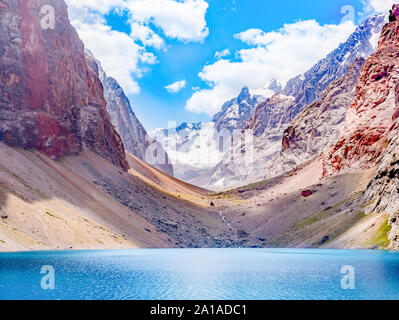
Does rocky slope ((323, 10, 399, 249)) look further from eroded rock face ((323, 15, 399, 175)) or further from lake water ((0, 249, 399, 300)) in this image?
lake water ((0, 249, 399, 300))

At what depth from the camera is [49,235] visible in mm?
69562

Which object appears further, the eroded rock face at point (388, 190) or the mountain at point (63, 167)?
the mountain at point (63, 167)

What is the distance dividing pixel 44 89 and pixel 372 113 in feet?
316

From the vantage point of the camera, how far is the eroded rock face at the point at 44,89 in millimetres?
104688

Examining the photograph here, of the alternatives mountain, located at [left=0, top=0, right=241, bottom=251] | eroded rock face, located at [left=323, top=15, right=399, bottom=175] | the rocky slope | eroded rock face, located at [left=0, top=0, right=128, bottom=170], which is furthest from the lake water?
eroded rock face, located at [left=323, top=15, right=399, bottom=175]

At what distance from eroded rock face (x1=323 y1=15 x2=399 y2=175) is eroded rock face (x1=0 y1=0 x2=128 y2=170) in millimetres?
73445

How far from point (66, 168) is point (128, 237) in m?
30.4

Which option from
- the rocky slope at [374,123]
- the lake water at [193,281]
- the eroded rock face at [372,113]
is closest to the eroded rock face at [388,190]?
the rocky slope at [374,123]

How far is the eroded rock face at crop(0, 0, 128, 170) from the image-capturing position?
4122 inches

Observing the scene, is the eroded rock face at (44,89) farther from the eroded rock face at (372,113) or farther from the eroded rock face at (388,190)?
the eroded rock face at (388,190)

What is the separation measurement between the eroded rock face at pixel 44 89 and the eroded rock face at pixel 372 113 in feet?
241

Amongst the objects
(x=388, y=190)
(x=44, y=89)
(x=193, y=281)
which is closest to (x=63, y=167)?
(x=44, y=89)

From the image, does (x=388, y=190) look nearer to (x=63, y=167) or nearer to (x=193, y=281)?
(x=193, y=281)
